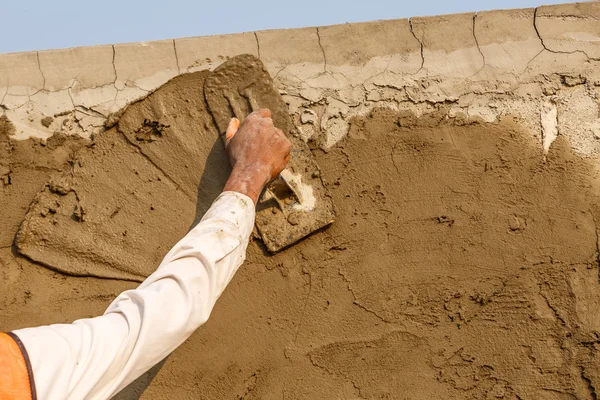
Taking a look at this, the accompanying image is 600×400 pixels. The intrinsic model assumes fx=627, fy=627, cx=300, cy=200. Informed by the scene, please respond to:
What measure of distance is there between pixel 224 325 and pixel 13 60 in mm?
1216

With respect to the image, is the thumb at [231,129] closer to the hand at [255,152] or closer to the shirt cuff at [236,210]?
the hand at [255,152]

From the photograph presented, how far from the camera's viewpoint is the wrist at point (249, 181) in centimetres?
189

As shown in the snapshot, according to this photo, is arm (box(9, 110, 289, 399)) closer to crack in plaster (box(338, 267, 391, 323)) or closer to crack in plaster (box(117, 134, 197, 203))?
crack in plaster (box(117, 134, 197, 203))

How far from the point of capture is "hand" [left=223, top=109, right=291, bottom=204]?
1913 millimetres

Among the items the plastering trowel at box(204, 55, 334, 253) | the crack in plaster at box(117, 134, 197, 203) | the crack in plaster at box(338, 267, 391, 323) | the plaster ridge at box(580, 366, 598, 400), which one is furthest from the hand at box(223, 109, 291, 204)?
the plaster ridge at box(580, 366, 598, 400)

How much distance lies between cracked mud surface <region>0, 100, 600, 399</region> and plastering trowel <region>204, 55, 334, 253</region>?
0.21 ft

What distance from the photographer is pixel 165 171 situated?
219 centimetres

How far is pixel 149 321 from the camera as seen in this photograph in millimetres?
1438

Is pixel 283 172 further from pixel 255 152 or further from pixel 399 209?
pixel 399 209

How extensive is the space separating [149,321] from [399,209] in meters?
1.06

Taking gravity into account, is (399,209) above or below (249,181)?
below

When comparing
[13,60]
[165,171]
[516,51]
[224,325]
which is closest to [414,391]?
[224,325]

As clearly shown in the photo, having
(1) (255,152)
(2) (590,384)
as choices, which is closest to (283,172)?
(1) (255,152)

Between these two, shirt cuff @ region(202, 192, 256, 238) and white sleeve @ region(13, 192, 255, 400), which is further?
shirt cuff @ region(202, 192, 256, 238)
